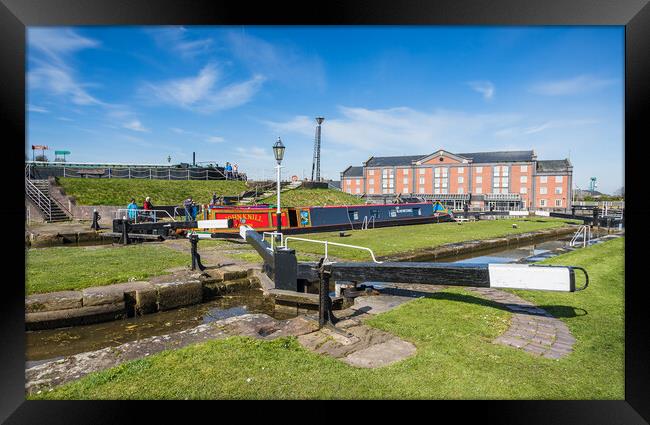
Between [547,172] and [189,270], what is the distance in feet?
192

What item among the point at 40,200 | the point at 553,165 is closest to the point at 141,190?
the point at 40,200

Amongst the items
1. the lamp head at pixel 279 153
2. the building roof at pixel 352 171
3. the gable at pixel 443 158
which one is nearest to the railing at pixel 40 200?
the lamp head at pixel 279 153

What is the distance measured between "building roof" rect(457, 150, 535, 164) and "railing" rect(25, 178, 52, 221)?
55.1 metres

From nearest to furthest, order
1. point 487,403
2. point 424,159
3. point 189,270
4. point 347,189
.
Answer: point 487,403, point 189,270, point 424,159, point 347,189

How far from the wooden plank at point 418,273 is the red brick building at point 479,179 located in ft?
154

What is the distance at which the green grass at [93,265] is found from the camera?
6168mm

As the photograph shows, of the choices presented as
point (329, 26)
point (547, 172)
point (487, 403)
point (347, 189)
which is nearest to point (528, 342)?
point (487, 403)

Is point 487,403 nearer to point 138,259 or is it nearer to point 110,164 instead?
point 138,259

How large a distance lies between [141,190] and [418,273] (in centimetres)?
2523

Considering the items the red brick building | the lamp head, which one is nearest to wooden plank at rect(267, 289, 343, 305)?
the lamp head

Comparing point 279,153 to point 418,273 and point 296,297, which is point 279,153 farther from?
point 418,273

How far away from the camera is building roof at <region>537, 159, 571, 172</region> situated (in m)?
52.8

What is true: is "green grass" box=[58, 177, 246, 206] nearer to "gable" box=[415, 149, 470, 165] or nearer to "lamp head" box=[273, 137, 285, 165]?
"lamp head" box=[273, 137, 285, 165]
